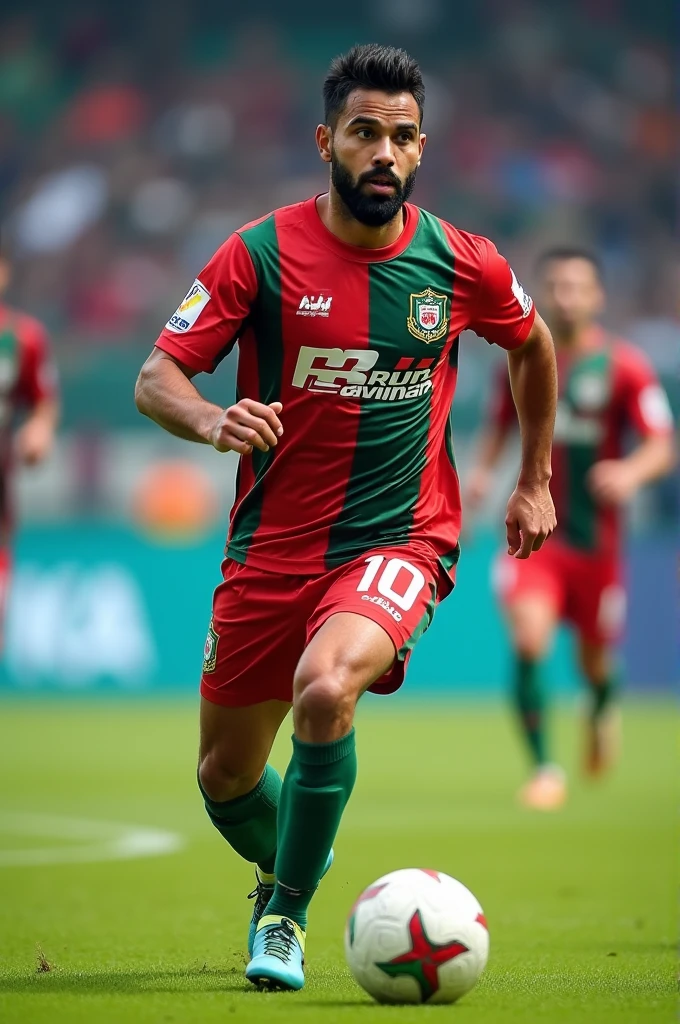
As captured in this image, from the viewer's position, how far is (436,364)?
15.8 ft

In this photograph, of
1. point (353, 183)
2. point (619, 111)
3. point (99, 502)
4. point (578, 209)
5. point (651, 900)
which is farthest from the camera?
point (619, 111)

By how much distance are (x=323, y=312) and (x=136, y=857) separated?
3.66 metres

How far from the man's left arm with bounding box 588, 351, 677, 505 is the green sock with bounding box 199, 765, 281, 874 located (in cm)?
449

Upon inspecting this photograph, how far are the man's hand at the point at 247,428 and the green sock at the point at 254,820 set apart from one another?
1271 millimetres

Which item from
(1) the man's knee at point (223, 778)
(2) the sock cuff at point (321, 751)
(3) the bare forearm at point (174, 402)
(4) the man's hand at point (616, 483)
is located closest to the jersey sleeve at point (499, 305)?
(3) the bare forearm at point (174, 402)

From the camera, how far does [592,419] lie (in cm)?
998

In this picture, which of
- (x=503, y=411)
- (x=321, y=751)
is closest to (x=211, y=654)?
(x=321, y=751)

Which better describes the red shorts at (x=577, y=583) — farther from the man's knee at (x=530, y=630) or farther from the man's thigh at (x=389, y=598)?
the man's thigh at (x=389, y=598)

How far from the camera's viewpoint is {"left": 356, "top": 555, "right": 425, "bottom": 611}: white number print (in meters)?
4.50

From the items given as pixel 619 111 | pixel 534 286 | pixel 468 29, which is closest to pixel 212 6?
pixel 468 29

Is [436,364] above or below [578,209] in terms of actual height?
below

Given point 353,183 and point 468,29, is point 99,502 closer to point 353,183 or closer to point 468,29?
point 468,29

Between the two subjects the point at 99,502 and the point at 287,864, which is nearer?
the point at 287,864

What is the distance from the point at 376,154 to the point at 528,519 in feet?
3.96
